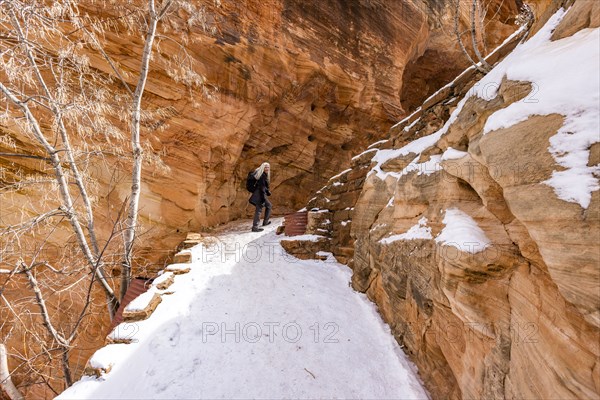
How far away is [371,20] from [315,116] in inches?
187

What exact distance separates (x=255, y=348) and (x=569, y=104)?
355cm

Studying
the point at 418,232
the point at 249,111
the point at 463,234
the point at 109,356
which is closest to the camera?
the point at 463,234

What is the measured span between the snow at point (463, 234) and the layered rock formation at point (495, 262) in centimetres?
1

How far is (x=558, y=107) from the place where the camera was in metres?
1.52

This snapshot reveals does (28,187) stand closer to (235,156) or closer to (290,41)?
(235,156)

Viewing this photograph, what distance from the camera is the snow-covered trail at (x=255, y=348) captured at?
8.04 ft

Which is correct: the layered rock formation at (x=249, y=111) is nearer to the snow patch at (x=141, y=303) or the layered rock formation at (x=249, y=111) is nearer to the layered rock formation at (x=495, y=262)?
the layered rock formation at (x=495, y=262)

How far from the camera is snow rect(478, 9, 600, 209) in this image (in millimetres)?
1370

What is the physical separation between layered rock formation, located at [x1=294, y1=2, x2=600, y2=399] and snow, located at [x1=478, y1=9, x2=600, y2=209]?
0.04m

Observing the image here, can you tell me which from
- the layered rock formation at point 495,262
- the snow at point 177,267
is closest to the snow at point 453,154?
the layered rock formation at point 495,262

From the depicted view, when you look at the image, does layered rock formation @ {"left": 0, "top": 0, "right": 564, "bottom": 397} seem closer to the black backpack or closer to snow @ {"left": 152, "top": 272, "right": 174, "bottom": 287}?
snow @ {"left": 152, "top": 272, "right": 174, "bottom": 287}

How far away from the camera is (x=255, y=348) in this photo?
3012mm

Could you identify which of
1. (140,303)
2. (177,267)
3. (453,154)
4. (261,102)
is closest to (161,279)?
(177,267)

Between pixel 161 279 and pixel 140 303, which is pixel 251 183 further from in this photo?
pixel 140 303
